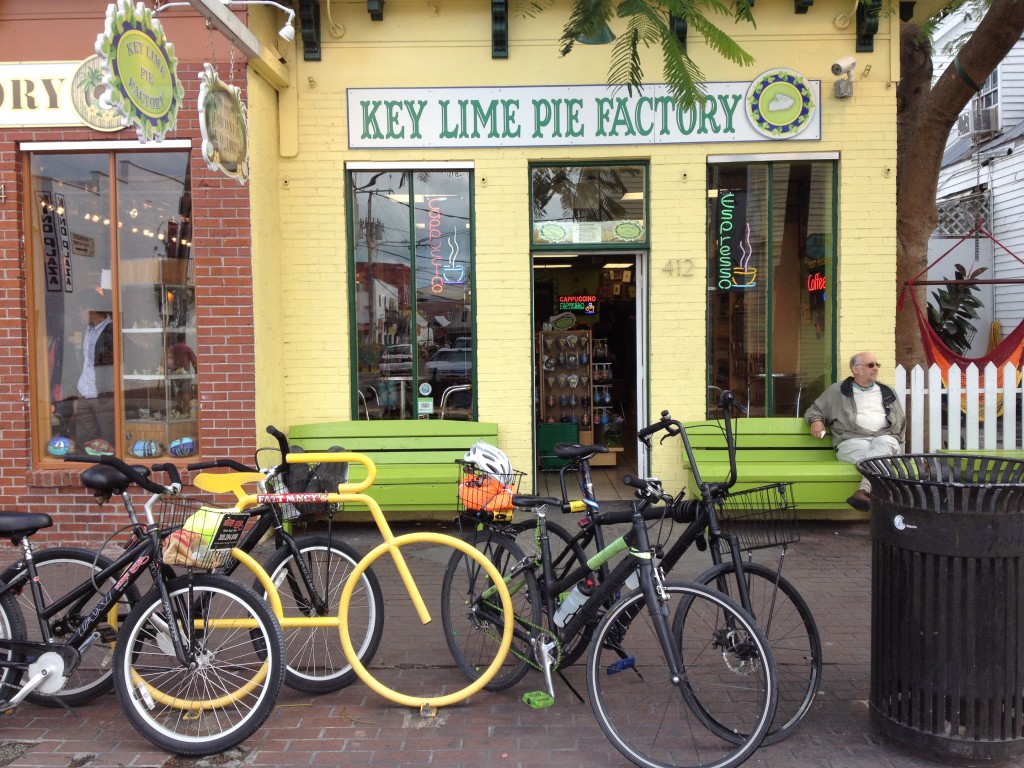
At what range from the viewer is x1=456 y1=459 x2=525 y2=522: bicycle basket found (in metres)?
3.93

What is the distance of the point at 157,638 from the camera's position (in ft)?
11.8

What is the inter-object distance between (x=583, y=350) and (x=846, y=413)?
144 inches

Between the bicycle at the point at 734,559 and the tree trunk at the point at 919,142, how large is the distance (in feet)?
16.8

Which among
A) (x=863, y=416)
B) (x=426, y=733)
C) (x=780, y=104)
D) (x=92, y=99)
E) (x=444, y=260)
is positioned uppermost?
(x=780, y=104)

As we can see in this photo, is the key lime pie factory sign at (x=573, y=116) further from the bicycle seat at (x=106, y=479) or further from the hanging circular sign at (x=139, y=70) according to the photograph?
the bicycle seat at (x=106, y=479)

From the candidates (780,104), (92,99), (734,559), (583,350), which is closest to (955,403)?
(780,104)

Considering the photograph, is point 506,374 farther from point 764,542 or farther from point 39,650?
point 39,650

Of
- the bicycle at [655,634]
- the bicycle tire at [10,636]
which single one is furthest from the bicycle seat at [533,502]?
the bicycle tire at [10,636]

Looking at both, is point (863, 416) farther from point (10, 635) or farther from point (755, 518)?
point (10, 635)

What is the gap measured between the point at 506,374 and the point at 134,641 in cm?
445

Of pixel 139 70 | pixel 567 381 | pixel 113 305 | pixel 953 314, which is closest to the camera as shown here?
pixel 139 70

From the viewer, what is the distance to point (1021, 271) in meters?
14.9

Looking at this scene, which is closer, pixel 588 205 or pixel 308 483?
pixel 308 483

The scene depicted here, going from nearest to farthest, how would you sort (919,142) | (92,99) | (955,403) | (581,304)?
1. (92,99)
2. (955,403)
3. (919,142)
4. (581,304)
